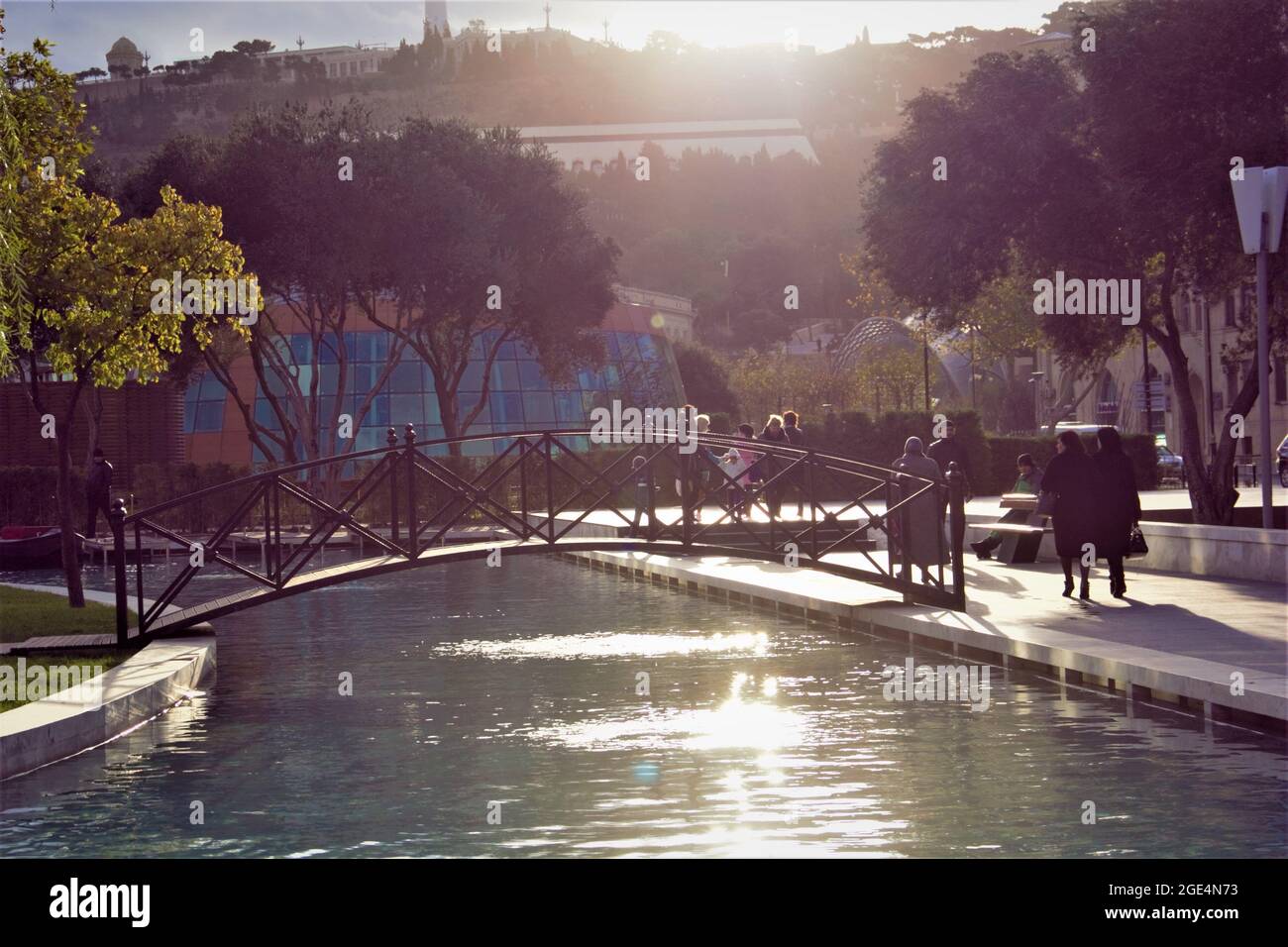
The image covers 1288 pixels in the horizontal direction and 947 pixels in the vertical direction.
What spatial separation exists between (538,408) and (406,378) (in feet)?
16.9

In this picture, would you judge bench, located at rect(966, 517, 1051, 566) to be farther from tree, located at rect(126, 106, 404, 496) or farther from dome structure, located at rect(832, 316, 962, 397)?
dome structure, located at rect(832, 316, 962, 397)

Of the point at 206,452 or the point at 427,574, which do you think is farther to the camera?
the point at 206,452

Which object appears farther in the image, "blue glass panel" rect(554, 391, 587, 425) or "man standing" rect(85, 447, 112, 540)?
"blue glass panel" rect(554, 391, 587, 425)

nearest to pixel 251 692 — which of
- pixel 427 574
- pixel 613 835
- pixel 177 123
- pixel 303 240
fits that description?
pixel 613 835

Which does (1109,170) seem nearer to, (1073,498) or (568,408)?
(1073,498)

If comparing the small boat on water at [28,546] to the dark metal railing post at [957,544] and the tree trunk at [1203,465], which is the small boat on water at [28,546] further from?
the dark metal railing post at [957,544]

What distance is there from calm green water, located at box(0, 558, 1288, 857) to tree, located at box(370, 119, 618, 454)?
25.2 meters

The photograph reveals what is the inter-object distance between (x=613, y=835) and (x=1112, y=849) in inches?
103

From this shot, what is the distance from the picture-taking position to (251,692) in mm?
15875

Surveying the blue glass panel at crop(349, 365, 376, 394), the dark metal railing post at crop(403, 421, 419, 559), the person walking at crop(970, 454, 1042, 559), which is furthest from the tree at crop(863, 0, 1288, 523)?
the blue glass panel at crop(349, 365, 376, 394)

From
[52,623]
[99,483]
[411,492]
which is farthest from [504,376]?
[411,492]

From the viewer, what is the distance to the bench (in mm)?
25578

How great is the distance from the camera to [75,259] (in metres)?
21.0
